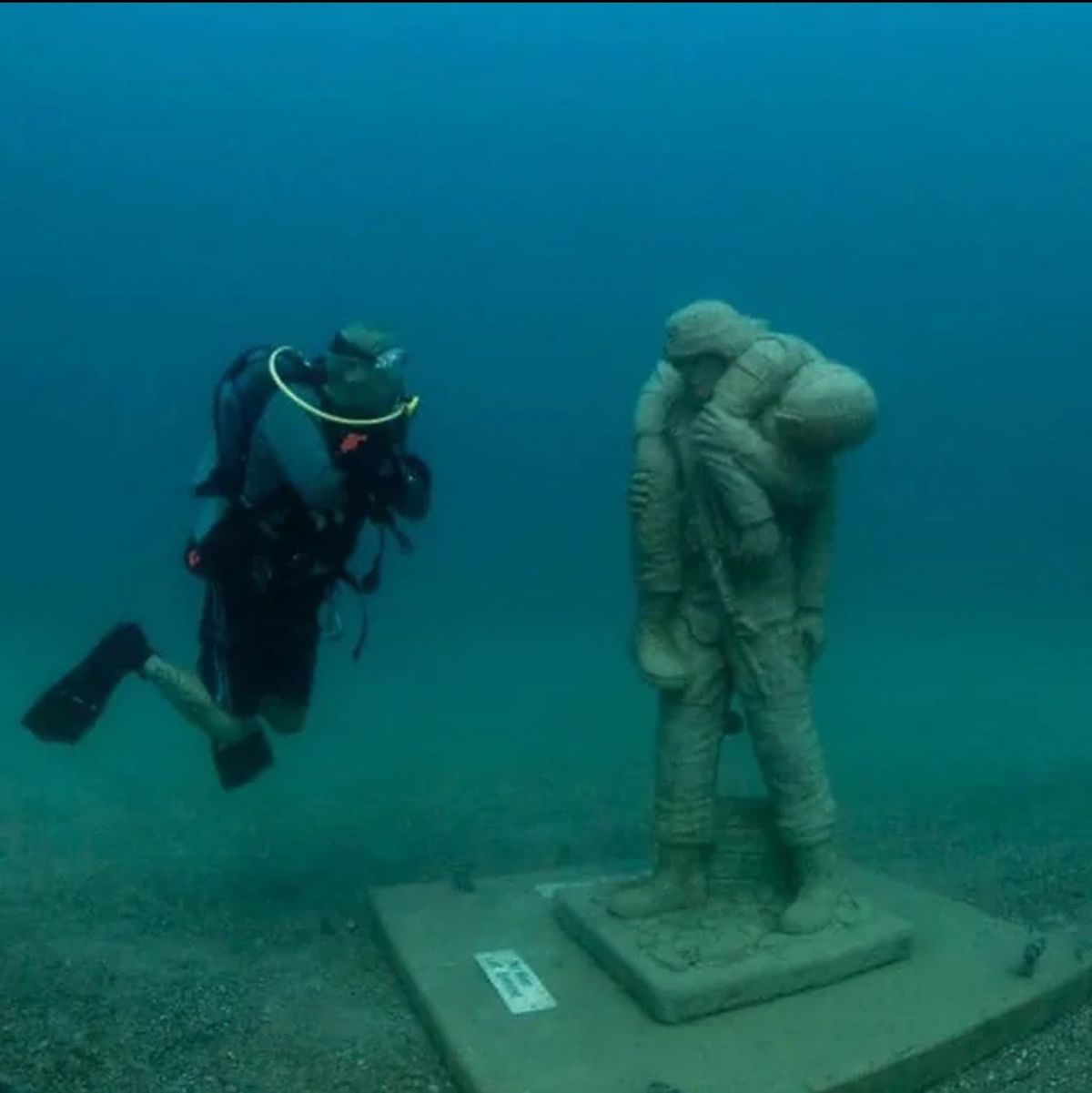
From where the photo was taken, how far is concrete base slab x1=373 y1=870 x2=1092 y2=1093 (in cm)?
486

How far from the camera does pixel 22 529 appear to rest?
50781 millimetres

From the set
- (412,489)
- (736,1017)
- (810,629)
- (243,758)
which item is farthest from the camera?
(243,758)

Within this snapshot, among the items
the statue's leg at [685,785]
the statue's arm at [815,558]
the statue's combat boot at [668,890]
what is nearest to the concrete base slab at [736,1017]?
the statue's combat boot at [668,890]

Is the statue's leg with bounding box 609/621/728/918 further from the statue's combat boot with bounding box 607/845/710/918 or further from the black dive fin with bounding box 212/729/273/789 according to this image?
the black dive fin with bounding box 212/729/273/789

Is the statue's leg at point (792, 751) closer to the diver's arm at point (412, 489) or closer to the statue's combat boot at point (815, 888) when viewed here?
the statue's combat boot at point (815, 888)

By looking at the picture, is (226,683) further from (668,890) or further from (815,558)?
(815,558)

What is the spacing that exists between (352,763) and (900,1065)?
26.4 ft

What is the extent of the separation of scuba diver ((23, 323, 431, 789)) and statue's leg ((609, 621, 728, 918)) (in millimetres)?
1410

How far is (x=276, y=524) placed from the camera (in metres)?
5.70

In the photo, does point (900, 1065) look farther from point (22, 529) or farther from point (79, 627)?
point (22, 529)

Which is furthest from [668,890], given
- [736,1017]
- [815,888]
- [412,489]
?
[412,489]

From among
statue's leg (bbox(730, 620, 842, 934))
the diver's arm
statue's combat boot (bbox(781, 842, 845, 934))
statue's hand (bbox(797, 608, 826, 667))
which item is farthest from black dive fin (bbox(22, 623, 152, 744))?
statue's combat boot (bbox(781, 842, 845, 934))

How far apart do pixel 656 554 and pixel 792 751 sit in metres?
1.03

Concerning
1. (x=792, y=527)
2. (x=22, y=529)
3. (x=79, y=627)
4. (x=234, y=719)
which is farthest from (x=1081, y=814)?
(x=22, y=529)
